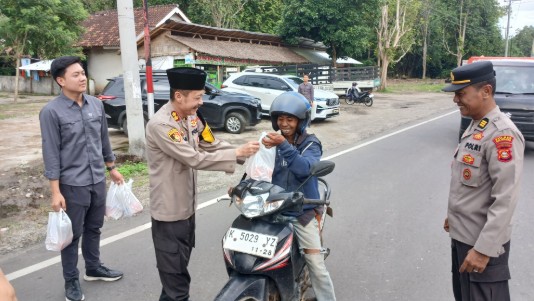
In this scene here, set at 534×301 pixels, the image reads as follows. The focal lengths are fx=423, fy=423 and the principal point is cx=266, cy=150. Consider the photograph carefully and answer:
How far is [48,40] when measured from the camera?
64.6ft

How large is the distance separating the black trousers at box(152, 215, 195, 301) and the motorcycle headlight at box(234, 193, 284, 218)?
56 cm

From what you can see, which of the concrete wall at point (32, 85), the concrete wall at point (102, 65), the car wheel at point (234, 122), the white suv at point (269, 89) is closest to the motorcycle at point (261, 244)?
the car wheel at point (234, 122)

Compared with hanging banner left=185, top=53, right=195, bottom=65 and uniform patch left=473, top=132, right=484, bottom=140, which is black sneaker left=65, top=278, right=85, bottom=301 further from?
hanging banner left=185, top=53, right=195, bottom=65

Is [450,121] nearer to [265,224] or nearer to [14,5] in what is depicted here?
[265,224]

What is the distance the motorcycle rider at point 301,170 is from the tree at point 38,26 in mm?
19429

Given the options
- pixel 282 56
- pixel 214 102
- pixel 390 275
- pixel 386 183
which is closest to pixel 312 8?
pixel 282 56

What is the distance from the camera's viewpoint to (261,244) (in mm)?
2506

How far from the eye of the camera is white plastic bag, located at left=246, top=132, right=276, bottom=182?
279 centimetres

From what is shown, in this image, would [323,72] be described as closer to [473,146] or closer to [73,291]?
[73,291]

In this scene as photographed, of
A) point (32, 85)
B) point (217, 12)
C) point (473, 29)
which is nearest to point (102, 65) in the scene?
point (32, 85)

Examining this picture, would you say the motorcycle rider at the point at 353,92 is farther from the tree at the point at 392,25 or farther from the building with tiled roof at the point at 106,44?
the building with tiled roof at the point at 106,44

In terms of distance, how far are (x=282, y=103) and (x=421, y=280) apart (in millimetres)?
2199

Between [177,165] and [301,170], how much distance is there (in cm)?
81

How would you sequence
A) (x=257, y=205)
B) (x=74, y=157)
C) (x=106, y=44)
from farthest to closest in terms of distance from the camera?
1. (x=106, y=44)
2. (x=74, y=157)
3. (x=257, y=205)
